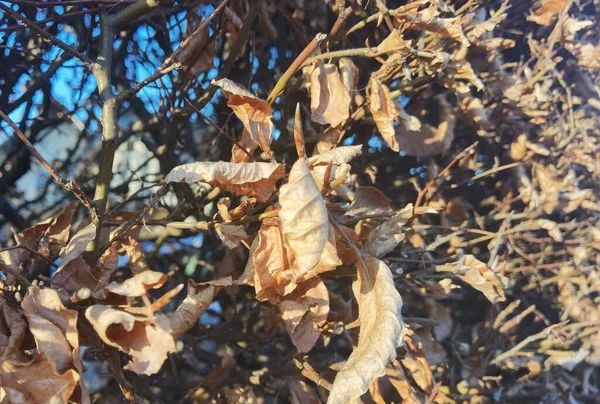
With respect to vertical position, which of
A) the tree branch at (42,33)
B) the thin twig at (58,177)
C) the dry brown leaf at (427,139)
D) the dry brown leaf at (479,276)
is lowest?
the dry brown leaf at (479,276)

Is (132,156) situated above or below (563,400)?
above

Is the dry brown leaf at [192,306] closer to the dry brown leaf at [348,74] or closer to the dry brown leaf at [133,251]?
the dry brown leaf at [133,251]

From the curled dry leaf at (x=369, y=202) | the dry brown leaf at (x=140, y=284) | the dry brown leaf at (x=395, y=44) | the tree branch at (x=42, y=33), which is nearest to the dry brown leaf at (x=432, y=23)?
the dry brown leaf at (x=395, y=44)

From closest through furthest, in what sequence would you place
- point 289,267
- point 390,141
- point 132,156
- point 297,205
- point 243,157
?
point 297,205 < point 289,267 < point 243,157 < point 390,141 < point 132,156

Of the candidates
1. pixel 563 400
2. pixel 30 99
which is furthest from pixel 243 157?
pixel 563 400

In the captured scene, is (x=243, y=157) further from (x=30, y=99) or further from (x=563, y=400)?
(x=563, y=400)

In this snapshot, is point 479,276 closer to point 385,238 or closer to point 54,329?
point 385,238

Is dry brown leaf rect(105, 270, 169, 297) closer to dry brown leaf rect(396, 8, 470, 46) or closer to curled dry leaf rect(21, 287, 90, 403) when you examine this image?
curled dry leaf rect(21, 287, 90, 403)

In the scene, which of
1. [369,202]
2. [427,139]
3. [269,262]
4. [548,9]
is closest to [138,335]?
[269,262]
